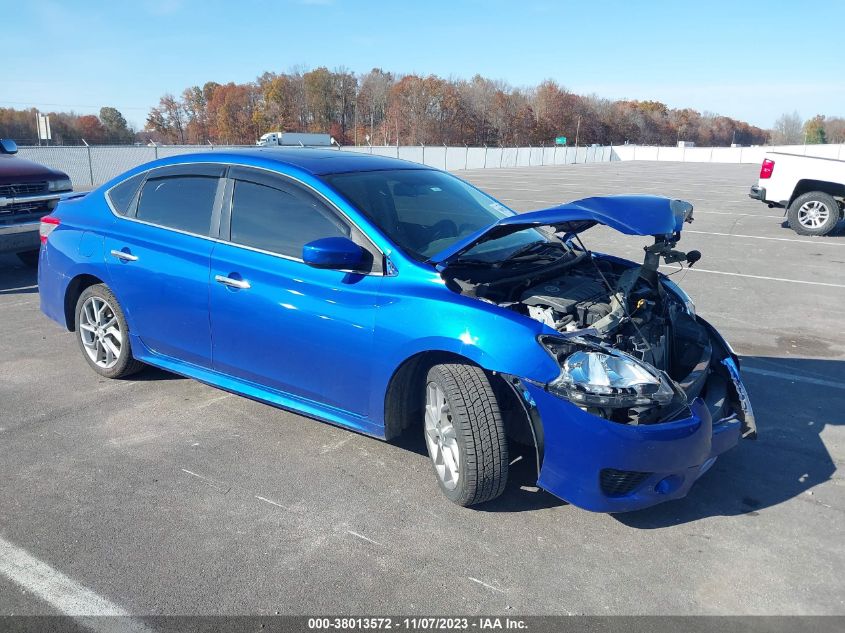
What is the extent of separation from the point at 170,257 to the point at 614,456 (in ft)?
9.86

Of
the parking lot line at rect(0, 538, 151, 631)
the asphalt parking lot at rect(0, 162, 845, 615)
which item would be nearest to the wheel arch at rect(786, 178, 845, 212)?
the asphalt parking lot at rect(0, 162, 845, 615)

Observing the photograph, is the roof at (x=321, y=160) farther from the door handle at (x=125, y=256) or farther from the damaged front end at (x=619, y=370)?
the damaged front end at (x=619, y=370)

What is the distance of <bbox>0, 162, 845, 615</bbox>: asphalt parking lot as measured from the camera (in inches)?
108

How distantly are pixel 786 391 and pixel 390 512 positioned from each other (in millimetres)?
3365

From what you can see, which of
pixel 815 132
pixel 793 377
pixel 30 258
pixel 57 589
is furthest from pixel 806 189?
pixel 815 132

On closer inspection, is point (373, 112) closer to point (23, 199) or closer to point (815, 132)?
point (815, 132)

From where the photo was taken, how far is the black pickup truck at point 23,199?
7906 mm

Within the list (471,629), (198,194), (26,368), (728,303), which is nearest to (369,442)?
(471,629)

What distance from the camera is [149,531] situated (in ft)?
10.3

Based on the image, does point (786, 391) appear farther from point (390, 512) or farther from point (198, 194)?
point (198, 194)

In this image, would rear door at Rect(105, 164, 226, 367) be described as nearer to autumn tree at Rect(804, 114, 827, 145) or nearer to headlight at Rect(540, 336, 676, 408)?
headlight at Rect(540, 336, 676, 408)

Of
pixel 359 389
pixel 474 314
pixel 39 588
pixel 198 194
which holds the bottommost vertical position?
pixel 39 588

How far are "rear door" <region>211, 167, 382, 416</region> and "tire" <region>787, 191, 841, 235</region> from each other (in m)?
12.1

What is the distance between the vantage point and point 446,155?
124 ft
